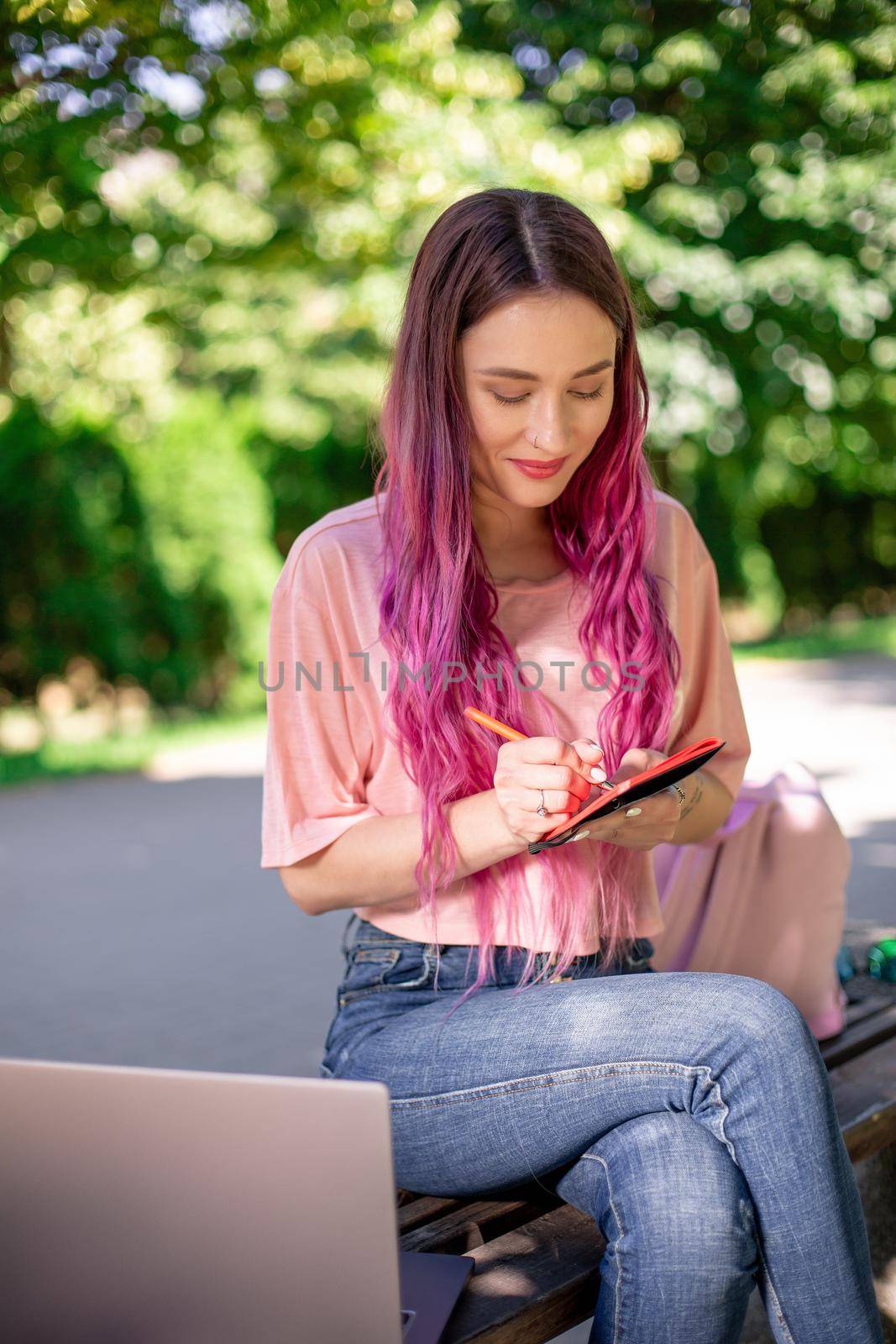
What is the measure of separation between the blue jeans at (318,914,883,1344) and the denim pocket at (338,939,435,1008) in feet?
0.20

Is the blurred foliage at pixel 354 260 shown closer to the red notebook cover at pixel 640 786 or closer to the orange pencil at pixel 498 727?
the orange pencil at pixel 498 727

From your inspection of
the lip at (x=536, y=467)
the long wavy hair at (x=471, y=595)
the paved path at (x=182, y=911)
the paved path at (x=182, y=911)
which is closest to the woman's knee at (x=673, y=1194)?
the long wavy hair at (x=471, y=595)

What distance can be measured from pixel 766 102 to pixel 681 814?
→ 10.0 metres

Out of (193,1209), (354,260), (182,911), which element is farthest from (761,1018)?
(354,260)

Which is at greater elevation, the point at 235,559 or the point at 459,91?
the point at 459,91

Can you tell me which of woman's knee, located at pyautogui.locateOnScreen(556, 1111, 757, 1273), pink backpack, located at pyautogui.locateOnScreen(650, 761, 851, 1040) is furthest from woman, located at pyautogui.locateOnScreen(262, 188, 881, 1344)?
pink backpack, located at pyautogui.locateOnScreen(650, 761, 851, 1040)

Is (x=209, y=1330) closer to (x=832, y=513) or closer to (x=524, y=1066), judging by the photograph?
(x=524, y=1066)

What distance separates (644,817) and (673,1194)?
0.51m

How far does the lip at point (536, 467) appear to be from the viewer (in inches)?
72.1

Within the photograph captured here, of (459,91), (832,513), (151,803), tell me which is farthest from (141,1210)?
(832,513)

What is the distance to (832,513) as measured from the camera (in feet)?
49.4

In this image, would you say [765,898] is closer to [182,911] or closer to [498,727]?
[498,727]

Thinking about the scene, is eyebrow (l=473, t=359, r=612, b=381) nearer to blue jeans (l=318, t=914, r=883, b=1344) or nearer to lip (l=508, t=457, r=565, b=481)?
lip (l=508, t=457, r=565, b=481)

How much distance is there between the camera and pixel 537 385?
1.76 metres
